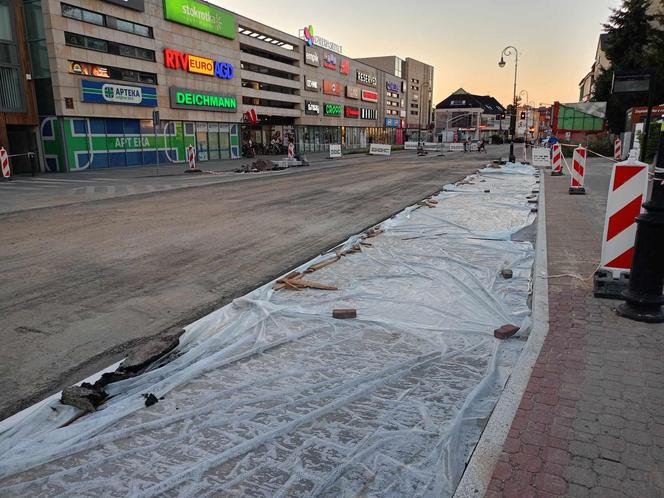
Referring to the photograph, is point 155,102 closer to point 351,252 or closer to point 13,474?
point 351,252

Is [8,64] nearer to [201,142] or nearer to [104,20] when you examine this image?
[104,20]

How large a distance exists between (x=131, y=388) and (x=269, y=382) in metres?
1.06

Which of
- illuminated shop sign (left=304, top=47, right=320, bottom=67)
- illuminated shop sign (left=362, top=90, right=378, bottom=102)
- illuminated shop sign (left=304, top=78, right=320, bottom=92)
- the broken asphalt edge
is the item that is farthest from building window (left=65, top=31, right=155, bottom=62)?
illuminated shop sign (left=362, top=90, right=378, bottom=102)

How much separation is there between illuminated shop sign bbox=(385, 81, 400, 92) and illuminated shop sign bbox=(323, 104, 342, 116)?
24626mm

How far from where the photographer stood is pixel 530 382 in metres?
3.60

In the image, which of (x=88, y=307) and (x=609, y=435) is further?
(x=88, y=307)

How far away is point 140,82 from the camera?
32.8 meters

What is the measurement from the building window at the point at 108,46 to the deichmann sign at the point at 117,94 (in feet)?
6.74

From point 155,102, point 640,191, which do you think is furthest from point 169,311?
point 155,102

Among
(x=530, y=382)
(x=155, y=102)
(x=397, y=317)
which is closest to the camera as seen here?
(x=530, y=382)

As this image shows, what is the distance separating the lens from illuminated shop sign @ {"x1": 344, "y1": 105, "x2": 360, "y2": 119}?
71.0m

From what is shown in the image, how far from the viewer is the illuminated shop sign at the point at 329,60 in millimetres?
63862

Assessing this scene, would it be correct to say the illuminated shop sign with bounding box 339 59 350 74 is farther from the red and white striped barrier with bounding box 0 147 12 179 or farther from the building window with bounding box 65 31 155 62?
the red and white striped barrier with bounding box 0 147 12 179

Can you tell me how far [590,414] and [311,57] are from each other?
62.2 m
